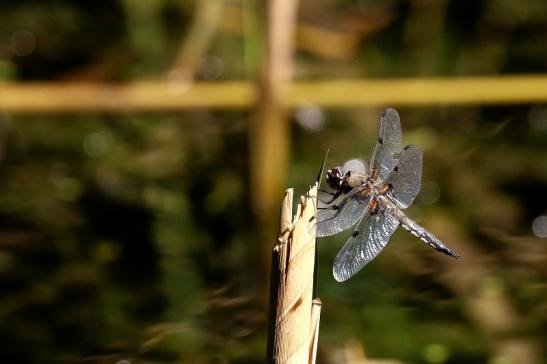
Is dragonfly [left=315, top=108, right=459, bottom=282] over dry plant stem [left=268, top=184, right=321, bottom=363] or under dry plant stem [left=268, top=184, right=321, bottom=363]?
over

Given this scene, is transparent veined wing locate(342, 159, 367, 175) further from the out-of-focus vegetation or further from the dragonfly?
the out-of-focus vegetation

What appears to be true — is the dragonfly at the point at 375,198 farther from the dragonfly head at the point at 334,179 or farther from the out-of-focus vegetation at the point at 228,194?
the out-of-focus vegetation at the point at 228,194

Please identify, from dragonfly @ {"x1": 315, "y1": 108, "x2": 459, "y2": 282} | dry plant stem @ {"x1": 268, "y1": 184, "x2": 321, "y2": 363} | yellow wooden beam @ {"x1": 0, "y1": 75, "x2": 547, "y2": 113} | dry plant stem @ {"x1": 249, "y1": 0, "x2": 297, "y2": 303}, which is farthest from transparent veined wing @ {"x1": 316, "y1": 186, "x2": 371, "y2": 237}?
yellow wooden beam @ {"x1": 0, "y1": 75, "x2": 547, "y2": 113}

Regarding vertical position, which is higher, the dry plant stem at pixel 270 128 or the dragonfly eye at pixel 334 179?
the dry plant stem at pixel 270 128

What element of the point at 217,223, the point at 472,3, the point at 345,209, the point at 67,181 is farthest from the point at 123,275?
A: the point at 472,3

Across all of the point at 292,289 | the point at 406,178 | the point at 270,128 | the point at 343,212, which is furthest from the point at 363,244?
the point at 270,128

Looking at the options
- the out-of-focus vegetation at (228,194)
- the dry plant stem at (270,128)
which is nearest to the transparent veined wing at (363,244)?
the out-of-focus vegetation at (228,194)

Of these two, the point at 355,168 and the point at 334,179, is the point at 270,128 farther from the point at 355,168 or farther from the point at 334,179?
the point at 334,179
